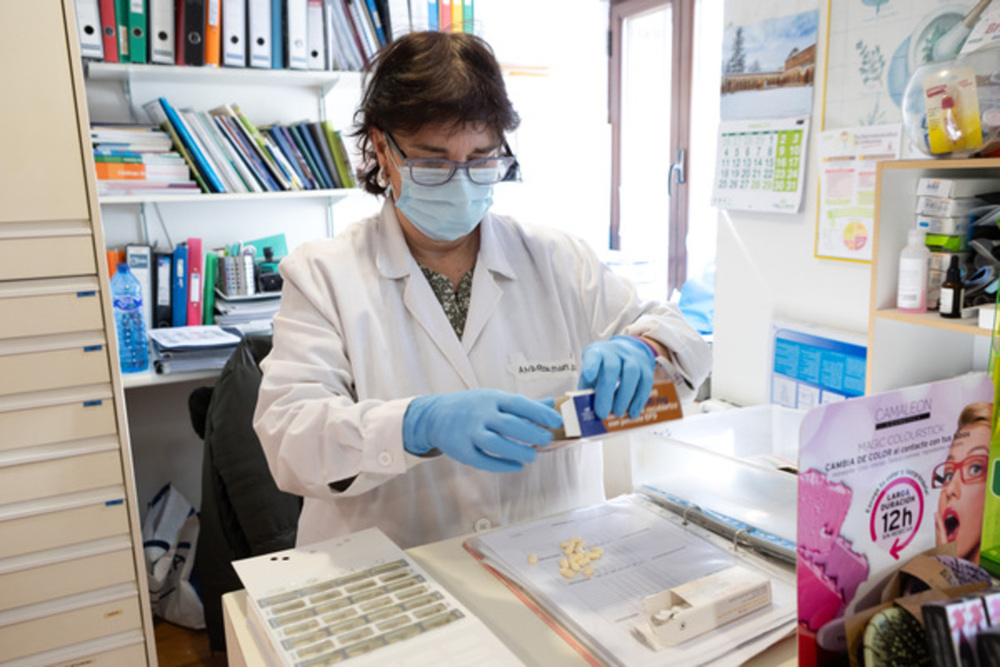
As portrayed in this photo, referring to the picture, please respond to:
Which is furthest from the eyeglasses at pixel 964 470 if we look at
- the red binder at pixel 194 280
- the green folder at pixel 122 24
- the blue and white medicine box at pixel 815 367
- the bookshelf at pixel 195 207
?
the green folder at pixel 122 24

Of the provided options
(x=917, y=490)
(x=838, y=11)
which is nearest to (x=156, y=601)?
(x=917, y=490)

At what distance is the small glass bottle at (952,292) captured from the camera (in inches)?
58.7

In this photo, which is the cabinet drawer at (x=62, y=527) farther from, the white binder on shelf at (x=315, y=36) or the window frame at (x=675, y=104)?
the window frame at (x=675, y=104)

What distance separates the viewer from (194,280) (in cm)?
258

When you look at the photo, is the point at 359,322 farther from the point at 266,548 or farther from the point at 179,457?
the point at 179,457

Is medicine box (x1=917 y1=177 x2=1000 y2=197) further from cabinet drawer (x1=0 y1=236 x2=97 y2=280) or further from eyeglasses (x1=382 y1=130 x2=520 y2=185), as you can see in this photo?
cabinet drawer (x1=0 y1=236 x2=97 y2=280)

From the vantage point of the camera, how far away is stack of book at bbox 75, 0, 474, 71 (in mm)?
2328

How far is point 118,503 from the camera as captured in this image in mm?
1929

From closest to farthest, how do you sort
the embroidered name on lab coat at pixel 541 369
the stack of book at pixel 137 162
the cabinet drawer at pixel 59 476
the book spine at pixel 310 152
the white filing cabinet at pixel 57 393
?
the embroidered name on lab coat at pixel 541 369, the white filing cabinet at pixel 57 393, the cabinet drawer at pixel 59 476, the stack of book at pixel 137 162, the book spine at pixel 310 152

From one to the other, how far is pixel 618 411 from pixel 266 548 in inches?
52.6

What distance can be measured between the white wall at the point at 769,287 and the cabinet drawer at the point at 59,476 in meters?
1.75

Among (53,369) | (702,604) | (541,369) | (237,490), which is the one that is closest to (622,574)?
(702,604)

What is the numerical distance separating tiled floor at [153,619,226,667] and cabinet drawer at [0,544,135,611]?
1.42 feet

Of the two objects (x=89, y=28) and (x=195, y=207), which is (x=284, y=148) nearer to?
(x=195, y=207)
